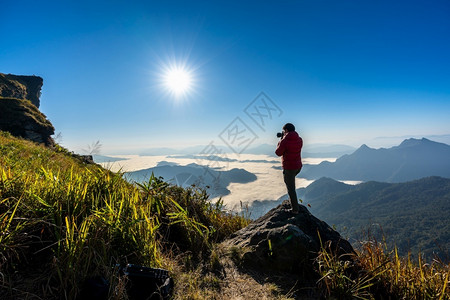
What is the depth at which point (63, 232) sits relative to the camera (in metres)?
2.99

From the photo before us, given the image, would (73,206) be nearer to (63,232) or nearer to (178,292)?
(63,232)

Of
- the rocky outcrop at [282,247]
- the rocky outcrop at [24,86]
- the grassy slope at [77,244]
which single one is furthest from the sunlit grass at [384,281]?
the rocky outcrop at [24,86]

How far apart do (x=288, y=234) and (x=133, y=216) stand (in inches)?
127

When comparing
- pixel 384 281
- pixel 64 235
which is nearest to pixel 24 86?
pixel 64 235

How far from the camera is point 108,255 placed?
9.86ft

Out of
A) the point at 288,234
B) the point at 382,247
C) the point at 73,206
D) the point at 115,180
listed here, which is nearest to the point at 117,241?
the point at 73,206

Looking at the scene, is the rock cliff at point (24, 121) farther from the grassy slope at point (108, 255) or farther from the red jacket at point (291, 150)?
the red jacket at point (291, 150)

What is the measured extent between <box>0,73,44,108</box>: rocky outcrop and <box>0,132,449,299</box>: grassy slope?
58.6 metres

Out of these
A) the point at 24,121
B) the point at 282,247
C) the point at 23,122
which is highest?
the point at 24,121

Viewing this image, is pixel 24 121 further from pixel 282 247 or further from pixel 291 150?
pixel 282 247

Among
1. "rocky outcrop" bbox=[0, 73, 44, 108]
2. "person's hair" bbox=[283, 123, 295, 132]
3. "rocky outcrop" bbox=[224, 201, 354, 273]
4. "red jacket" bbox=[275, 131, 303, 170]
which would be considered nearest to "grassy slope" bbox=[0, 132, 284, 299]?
"rocky outcrop" bbox=[224, 201, 354, 273]

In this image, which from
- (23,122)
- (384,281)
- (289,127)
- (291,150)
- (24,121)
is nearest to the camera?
(384,281)

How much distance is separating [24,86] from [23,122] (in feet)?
150

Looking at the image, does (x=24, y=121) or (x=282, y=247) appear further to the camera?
(x=24, y=121)
